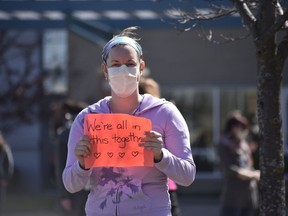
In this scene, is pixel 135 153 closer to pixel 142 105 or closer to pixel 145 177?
pixel 145 177

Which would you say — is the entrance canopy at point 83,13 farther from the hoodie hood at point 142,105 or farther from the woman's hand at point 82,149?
the woman's hand at point 82,149

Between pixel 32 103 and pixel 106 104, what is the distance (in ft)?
38.2

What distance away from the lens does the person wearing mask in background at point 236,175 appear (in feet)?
27.8

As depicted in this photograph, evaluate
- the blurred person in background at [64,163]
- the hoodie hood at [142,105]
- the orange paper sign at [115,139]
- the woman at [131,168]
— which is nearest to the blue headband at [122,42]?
the woman at [131,168]

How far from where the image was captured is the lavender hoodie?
361 centimetres

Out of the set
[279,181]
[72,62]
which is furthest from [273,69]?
[72,62]

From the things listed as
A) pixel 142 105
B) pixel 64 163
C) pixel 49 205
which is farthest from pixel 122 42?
pixel 49 205

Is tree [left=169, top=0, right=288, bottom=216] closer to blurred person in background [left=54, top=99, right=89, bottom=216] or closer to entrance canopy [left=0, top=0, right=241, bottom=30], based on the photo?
blurred person in background [left=54, top=99, right=89, bottom=216]

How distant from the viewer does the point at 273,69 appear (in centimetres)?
433

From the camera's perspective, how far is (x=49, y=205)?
15055 mm

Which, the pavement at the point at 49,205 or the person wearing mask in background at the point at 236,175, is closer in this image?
the person wearing mask in background at the point at 236,175

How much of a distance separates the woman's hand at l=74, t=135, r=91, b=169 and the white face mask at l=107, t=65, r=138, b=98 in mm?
285

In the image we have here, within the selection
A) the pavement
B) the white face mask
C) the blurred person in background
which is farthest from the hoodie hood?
the pavement

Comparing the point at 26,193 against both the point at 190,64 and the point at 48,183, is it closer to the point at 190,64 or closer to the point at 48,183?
the point at 48,183
